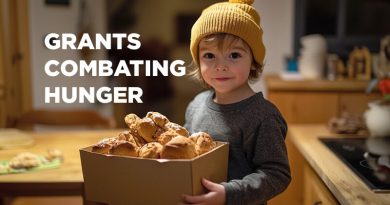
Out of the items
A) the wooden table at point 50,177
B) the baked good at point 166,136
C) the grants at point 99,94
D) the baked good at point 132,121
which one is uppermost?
the grants at point 99,94

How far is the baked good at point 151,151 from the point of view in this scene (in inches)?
40.6

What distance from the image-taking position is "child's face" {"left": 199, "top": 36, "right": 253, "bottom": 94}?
116cm

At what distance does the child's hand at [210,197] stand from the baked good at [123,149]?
0.46 ft

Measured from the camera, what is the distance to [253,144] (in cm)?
117

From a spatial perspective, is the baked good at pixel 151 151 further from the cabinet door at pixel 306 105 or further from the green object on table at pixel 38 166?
the cabinet door at pixel 306 105

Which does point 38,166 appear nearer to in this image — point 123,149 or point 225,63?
point 123,149

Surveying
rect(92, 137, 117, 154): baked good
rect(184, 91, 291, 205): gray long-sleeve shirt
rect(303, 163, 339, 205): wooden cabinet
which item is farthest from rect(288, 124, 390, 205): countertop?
rect(92, 137, 117, 154): baked good

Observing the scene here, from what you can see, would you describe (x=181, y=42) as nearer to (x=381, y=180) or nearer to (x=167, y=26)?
(x=167, y=26)

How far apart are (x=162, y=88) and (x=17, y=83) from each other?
5.18 ft

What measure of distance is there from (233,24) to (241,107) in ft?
0.65

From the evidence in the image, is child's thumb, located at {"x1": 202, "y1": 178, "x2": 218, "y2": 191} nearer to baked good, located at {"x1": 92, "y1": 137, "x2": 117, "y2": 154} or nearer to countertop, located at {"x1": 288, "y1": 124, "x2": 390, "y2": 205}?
baked good, located at {"x1": 92, "y1": 137, "x2": 117, "y2": 154}

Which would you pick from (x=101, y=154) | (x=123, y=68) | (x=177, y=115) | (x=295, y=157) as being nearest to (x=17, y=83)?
(x=177, y=115)

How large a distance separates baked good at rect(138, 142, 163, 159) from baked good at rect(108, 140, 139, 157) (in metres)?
0.02

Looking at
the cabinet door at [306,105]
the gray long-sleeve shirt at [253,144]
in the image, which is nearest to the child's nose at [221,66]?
the gray long-sleeve shirt at [253,144]
